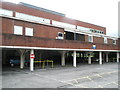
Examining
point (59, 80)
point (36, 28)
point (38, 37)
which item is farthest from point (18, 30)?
point (59, 80)

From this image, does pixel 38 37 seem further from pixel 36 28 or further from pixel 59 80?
pixel 59 80

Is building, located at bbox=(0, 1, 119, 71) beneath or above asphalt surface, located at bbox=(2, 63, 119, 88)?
above

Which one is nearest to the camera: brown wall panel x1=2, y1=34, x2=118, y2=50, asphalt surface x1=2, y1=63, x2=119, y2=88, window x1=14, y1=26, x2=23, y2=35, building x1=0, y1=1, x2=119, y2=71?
asphalt surface x1=2, y1=63, x2=119, y2=88

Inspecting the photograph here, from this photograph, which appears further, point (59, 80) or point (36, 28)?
point (36, 28)

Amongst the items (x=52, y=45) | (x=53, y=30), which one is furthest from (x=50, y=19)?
(x=52, y=45)

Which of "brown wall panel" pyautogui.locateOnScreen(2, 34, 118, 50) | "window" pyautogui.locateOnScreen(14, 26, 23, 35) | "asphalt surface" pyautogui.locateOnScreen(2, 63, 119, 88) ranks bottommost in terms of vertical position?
"asphalt surface" pyautogui.locateOnScreen(2, 63, 119, 88)

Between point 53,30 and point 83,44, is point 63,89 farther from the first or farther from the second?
point 83,44

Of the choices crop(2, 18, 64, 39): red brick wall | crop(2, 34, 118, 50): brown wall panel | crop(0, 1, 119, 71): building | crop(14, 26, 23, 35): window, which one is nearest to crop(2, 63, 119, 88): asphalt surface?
crop(0, 1, 119, 71): building

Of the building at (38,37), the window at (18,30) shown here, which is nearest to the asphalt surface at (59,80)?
the building at (38,37)

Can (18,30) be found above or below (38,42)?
above

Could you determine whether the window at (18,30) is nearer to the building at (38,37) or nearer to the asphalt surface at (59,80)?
the building at (38,37)

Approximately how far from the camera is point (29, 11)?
1116 inches

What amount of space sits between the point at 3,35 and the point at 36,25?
505cm

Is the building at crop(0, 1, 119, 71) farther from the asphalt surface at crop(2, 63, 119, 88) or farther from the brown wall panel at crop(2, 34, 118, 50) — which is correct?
the asphalt surface at crop(2, 63, 119, 88)
